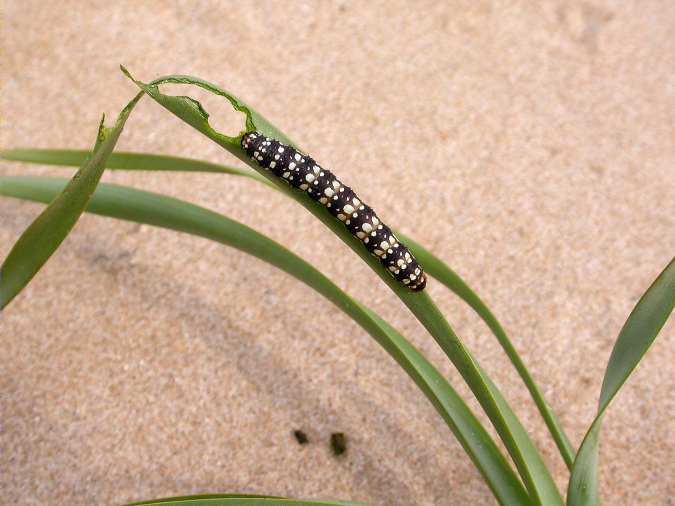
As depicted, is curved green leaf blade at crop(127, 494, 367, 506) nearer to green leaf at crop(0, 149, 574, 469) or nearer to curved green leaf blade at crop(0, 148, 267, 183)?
green leaf at crop(0, 149, 574, 469)

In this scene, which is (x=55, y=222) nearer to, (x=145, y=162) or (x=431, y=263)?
(x=145, y=162)

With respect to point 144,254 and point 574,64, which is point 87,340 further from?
point 574,64

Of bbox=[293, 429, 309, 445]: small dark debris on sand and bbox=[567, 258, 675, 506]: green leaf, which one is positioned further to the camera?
bbox=[293, 429, 309, 445]: small dark debris on sand

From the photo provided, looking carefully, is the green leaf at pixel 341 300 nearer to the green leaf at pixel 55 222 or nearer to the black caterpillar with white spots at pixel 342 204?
the black caterpillar with white spots at pixel 342 204

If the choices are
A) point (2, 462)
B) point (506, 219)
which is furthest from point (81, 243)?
point (506, 219)

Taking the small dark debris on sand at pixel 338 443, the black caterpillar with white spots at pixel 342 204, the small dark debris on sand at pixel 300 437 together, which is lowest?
the small dark debris on sand at pixel 300 437

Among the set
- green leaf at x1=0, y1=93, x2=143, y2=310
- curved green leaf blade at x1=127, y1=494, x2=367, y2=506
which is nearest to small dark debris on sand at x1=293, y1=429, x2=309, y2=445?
curved green leaf blade at x1=127, y1=494, x2=367, y2=506

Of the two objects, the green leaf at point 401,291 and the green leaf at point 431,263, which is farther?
the green leaf at point 431,263

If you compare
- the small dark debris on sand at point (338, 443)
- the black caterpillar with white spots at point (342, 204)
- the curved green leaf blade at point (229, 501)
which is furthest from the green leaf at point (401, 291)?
the small dark debris on sand at point (338, 443)
